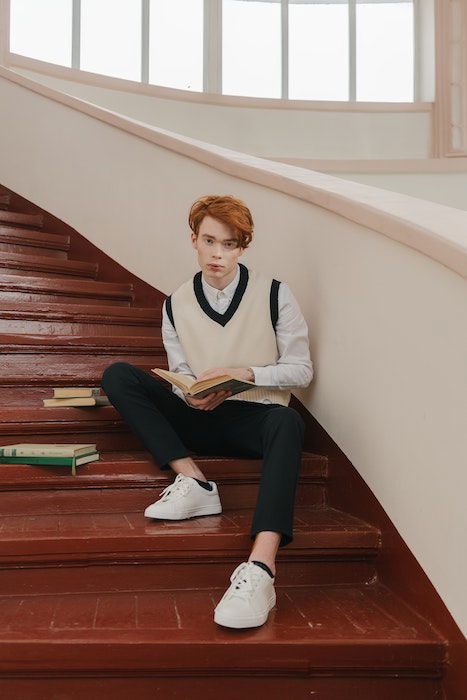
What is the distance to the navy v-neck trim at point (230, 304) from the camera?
86.6 inches

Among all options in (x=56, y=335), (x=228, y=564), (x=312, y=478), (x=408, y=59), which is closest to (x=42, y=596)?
(x=228, y=564)

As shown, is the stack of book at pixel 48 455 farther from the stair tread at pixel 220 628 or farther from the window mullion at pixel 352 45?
Answer: the window mullion at pixel 352 45

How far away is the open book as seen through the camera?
1.90 meters

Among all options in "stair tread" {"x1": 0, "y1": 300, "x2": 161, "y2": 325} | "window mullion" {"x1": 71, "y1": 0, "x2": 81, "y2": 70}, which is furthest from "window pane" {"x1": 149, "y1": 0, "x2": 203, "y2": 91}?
"stair tread" {"x1": 0, "y1": 300, "x2": 161, "y2": 325}

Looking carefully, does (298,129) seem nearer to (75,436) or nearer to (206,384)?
(75,436)

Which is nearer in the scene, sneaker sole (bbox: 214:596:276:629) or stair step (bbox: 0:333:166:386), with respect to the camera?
sneaker sole (bbox: 214:596:276:629)

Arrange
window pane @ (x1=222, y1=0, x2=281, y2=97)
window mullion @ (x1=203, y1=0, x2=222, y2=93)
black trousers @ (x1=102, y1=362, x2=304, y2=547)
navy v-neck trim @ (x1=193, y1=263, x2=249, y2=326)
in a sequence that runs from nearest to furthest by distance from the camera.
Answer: black trousers @ (x1=102, y1=362, x2=304, y2=547), navy v-neck trim @ (x1=193, y1=263, x2=249, y2=326), window mullion @ (x1=203, y1=0, x2=222, y2=93), window pane @ (x1=222, y1=0, x2=281, y2=97)

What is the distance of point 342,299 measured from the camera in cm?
206

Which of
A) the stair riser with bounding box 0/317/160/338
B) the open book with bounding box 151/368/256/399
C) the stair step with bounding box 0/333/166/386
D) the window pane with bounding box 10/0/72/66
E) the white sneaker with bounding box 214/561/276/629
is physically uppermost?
the window pane with bounding box 10/0/72/66

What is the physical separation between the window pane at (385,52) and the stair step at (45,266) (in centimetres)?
370

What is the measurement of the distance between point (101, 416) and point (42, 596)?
0.69 m

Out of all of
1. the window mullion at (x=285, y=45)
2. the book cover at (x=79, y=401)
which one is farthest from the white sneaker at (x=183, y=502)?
the window mullion at (x=285, y=45)

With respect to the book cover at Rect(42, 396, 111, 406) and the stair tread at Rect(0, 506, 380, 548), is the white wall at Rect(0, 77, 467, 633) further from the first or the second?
the book cover at Rect(42, 396, 111, 406)

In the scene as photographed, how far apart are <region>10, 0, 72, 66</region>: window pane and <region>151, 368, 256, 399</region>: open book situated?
455cm
